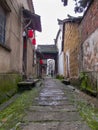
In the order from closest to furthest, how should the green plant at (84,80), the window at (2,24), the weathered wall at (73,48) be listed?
the window at (2,24)
the green plant at (84,80)
the weathered wall at (73,48)

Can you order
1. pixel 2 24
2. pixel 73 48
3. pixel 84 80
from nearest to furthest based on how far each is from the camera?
pixel 2 24 < pixel 84 80 < pixel 73 48

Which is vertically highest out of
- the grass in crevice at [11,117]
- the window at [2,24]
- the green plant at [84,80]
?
the window at [2,24]

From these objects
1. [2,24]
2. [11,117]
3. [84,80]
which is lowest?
[11,117]

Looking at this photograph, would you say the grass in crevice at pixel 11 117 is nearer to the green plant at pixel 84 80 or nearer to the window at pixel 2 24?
the window at pixel 2 24

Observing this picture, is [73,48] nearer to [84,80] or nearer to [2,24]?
[84,80]

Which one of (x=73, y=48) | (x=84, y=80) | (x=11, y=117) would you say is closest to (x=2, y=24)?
(x=11, y=117)

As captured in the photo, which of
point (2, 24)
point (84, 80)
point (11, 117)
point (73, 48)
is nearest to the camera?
point (11, 117)

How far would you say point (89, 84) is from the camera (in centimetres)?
599

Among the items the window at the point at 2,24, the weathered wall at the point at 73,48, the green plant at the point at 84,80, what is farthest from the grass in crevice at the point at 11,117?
the weathered wall at the point at 73,48

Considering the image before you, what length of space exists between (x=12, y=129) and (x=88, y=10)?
17.5 ft

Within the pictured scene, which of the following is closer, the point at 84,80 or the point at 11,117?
the point at 11,117

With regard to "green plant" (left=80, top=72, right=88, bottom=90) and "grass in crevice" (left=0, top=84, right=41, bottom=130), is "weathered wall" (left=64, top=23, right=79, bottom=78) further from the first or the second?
"grass in crevice" (left=0, top=84, right=41, bottom=130)

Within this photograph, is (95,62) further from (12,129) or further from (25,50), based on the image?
(25,50)

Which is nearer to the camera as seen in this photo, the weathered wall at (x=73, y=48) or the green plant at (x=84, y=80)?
the green plant at (x=84, y=80)
